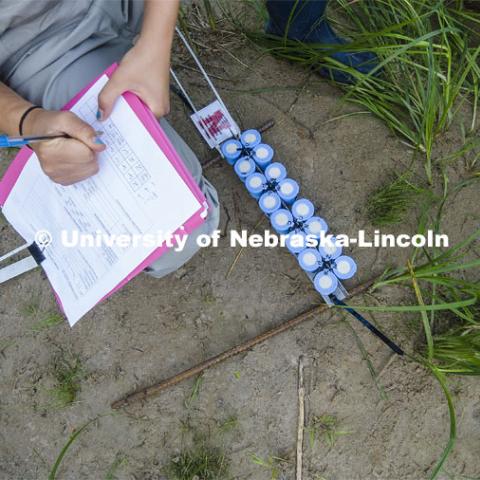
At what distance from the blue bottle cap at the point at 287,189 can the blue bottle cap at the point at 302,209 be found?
0.08 feet

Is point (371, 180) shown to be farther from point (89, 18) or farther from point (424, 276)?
point (89, 18)

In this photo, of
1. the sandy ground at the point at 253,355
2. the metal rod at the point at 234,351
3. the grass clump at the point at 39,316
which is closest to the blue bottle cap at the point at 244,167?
the sandy ground at the point at 253,355

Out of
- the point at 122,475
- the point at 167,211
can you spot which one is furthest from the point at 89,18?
the point at 122,475

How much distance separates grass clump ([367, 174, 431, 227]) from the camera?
133 cm

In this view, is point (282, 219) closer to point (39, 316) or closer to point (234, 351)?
point (234, 351)

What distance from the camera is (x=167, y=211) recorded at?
96cm

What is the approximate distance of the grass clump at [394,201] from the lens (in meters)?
1.33

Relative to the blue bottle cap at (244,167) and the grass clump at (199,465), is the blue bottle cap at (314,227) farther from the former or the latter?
the grass clump at (199,465)

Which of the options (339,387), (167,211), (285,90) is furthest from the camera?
(285,90)

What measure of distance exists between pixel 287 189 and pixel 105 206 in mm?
509

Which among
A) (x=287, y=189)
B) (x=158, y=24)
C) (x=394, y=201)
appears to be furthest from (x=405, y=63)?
(x=158, y=24)

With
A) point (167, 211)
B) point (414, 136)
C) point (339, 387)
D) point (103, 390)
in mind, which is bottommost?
point (339, 387)

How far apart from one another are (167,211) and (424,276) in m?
0.71

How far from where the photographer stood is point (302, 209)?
127cm
